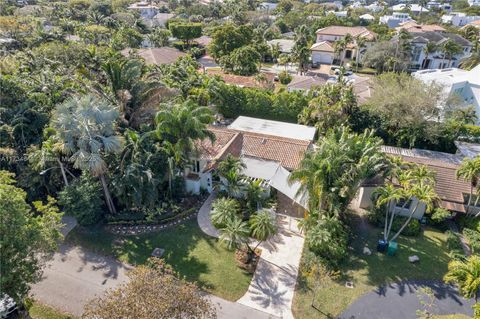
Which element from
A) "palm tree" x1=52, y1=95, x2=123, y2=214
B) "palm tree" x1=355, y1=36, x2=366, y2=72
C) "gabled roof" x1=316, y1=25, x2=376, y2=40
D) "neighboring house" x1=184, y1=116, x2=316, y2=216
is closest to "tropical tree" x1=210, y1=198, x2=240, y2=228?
"neighboring house" x1=184, y1=116, x2=316, y2=216

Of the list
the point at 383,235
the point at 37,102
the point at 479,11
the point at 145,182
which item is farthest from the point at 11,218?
the point at 479,11

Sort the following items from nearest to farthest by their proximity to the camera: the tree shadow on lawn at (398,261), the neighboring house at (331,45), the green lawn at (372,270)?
the green lawn at (372,270)
the tree shadow on lawn at (398,261)
the neighboring house at (331,45)

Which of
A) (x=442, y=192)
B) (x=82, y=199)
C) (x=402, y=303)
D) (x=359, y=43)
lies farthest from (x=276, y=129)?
(x=359, y=43)

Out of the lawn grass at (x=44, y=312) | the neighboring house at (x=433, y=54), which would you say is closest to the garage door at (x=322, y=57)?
the neighboring house at (x=433, y=54)

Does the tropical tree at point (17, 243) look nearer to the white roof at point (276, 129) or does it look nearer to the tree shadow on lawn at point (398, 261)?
the tree shadow on lawn at point (398, 261)

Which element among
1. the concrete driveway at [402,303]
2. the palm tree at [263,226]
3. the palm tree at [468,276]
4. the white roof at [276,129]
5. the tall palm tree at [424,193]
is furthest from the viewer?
the white roof at [276,129]

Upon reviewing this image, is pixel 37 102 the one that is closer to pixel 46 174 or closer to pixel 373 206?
pixel 46 174

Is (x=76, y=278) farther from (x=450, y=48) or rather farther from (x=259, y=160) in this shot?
(x=450, y=48)
